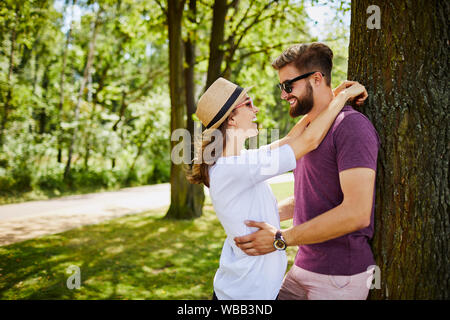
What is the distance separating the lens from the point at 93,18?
18922mm

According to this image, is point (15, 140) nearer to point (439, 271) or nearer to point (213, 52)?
point (213, 52)

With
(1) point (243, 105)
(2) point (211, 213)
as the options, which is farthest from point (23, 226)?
(1) point (243, 105)

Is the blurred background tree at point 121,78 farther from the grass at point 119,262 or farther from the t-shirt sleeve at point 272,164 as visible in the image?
the t-shirt sleeve at point 272,164

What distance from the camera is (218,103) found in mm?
2289

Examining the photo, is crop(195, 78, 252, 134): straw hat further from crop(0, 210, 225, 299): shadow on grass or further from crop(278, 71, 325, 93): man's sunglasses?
crop(0, 210, 225, 299): shadow on grass

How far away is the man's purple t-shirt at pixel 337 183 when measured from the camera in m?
1.93

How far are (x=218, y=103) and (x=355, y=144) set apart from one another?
2.89 ft

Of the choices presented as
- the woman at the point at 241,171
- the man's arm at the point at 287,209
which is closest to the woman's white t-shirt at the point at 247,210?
the woman at the point at 241,171

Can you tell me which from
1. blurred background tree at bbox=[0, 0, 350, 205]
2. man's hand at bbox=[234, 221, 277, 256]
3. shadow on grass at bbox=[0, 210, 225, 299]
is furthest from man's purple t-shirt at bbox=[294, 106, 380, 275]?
blurred background tree at bbox=[0, 0, 350, 205]

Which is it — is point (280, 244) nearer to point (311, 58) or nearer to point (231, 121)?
point (231, 121)

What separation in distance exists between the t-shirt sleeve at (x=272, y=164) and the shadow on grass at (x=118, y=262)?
403 cm

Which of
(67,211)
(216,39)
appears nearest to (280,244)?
(216,39)

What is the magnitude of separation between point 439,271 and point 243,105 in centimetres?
162

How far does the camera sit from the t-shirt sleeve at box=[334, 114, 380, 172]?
1.88 meters
